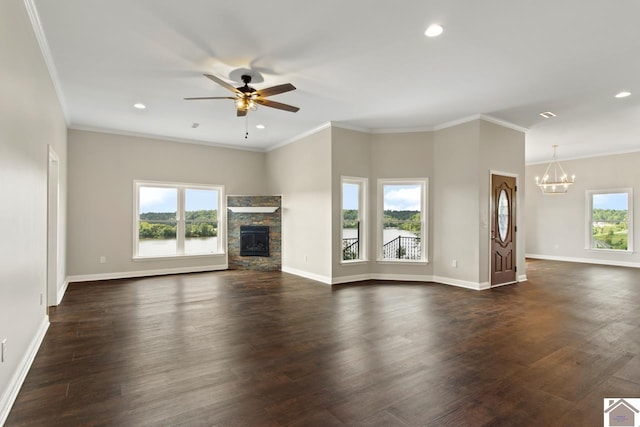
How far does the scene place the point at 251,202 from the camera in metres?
8.33

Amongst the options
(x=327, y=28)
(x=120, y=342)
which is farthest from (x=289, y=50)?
(x=120, y=342)

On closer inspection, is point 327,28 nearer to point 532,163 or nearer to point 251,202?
point 251,202

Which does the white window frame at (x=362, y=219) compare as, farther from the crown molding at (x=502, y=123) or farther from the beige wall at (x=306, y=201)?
the crown molding at (x=502, y=123)

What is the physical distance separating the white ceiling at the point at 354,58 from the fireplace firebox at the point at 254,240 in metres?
2.87

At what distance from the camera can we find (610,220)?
30.6ft

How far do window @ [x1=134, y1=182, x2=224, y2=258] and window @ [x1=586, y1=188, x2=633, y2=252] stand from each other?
1015 cm

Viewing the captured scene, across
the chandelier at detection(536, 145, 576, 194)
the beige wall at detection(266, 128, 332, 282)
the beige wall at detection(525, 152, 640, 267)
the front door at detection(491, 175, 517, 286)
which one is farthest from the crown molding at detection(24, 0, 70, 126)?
the beige wall at detection(525, 152, 640, 267)

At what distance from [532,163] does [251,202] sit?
8911 millimetres

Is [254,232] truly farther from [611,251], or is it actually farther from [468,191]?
[611,251]

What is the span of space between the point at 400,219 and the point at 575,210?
6.44 m

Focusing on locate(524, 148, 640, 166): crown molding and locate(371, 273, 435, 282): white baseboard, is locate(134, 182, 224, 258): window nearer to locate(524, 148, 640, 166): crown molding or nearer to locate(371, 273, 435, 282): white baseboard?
locate(371, 273, 435, 282): white baseboard

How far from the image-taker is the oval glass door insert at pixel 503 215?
6.54 meters

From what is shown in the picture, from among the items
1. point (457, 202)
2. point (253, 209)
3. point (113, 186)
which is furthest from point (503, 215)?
point (113, 186)

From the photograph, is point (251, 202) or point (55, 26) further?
point (251, 202)
